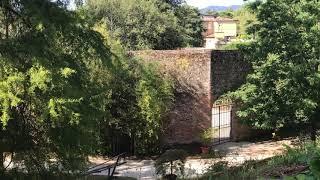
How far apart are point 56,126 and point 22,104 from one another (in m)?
0.96

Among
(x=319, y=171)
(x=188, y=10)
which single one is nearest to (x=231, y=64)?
(x=319, y=171)

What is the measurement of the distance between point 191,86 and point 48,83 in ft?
38.7

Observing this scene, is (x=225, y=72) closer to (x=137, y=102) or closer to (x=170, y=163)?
(x=137, y=102)

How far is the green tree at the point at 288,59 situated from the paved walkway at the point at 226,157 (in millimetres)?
1668

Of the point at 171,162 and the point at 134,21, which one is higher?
the point at 134,21

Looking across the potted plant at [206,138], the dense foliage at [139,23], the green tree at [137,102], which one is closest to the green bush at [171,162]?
the green tree at [137,102]

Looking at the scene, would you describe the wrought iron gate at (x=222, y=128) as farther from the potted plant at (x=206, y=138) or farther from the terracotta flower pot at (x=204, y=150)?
the terracotta flower pot at (x=204, y=150)

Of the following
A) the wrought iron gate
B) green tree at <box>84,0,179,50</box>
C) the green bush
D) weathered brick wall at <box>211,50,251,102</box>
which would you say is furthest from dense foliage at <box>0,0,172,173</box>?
green tree at <box>84,0,179,50</box>

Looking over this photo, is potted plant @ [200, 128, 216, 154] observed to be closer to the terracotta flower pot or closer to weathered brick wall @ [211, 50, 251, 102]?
the terracotta flower pot

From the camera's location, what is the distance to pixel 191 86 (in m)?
22.2

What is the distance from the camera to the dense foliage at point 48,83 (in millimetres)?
8344

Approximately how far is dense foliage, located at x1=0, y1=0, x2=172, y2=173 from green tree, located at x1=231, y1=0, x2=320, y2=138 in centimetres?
603

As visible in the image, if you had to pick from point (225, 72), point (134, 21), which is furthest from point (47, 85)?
point (134, 21)

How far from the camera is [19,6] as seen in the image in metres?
8.79
